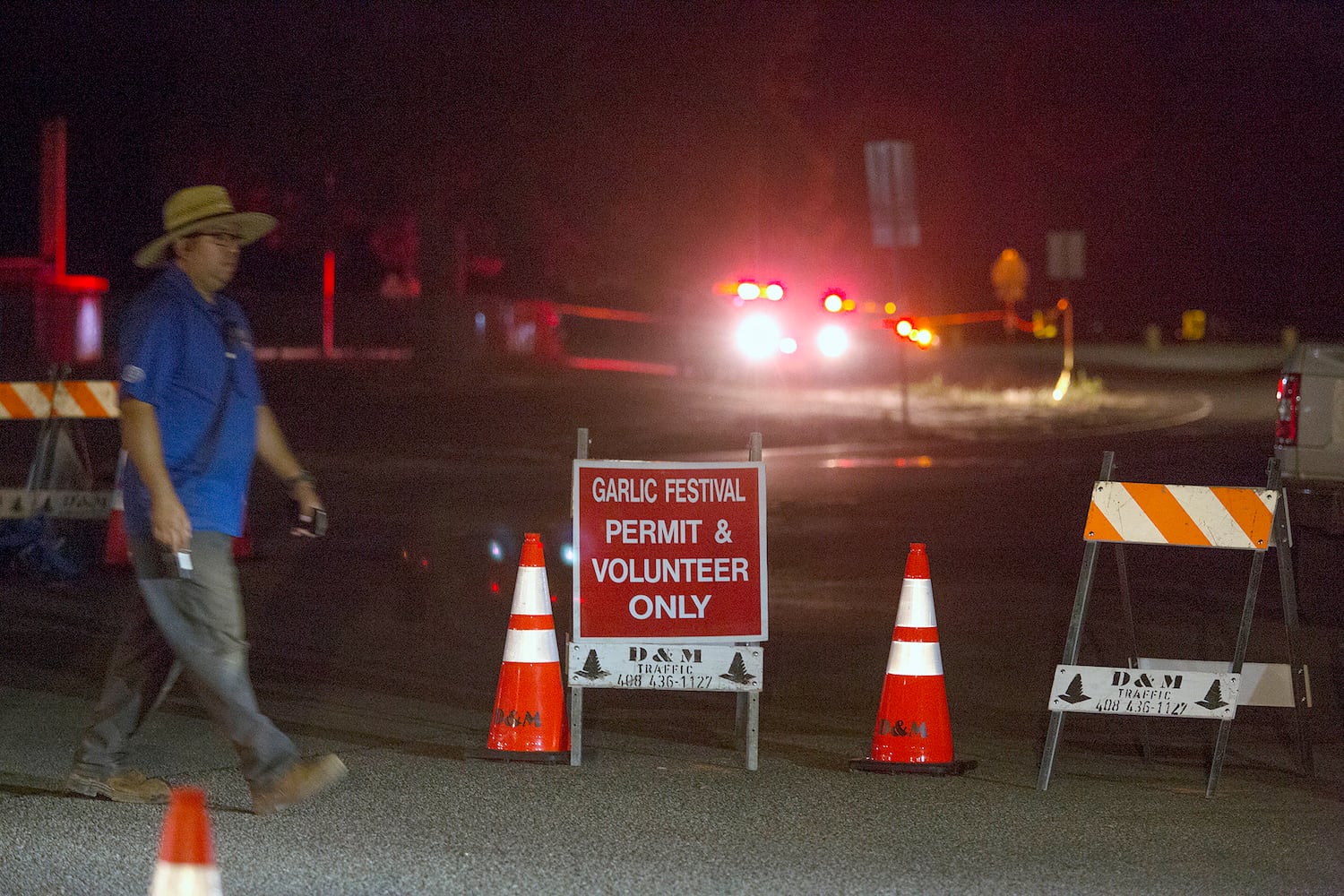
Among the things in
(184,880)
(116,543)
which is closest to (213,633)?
(184,880)

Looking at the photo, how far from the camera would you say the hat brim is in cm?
614

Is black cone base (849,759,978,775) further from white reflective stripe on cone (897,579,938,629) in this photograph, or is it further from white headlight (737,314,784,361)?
white headlight (737,314,784,361)

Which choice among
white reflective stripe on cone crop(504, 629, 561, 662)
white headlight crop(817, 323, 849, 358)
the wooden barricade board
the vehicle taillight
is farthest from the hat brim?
white headlight crop(817, 323, 849, 358)

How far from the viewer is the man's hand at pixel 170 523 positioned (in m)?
5.77

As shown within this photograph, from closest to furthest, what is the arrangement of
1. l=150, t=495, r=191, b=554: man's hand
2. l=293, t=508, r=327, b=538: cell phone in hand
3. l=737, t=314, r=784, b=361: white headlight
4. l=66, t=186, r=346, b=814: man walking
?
l=150, t=495, r=191, b=554: man's hand
l=66, t=186, r=346, b=814: man walking
l=293, t=508, r=327, b=538: cell phone in hand
l=737, t=314, r=784, b=361: white headlight

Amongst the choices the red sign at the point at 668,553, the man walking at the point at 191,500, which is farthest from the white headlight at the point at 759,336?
the man walking at the point at 191,500

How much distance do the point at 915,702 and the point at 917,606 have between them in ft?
1.23

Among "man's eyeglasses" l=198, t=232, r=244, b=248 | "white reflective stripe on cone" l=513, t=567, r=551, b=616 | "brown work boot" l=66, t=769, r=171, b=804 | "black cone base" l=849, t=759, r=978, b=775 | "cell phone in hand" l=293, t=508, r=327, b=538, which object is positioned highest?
"man's eyeglasses" l=198, t=232, r=244, b=248

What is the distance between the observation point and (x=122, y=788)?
6230mm

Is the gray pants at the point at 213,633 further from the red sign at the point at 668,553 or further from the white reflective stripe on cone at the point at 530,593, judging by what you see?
the red sign at the point at 668,553

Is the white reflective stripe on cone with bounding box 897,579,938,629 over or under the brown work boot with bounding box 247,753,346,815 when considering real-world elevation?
over

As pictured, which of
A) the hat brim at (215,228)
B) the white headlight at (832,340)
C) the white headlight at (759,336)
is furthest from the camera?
the white headlight at (832,340)

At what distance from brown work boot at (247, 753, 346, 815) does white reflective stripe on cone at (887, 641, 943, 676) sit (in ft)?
7.26

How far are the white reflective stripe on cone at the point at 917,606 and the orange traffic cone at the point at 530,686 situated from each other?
4.51ft
